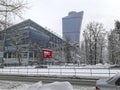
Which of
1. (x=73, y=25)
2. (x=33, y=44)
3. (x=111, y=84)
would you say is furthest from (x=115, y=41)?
(x=73, y=25)

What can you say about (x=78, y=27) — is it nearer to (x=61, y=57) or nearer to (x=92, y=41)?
(x=61, y=57)

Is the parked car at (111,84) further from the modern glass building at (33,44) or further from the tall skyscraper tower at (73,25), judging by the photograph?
the tall skyscraper tower at (73,25)

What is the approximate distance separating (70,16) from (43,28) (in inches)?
1229

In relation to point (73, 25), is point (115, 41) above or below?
below

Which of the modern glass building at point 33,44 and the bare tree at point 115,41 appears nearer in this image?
the bare tree at point 115,41

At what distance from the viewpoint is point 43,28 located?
142750 mm

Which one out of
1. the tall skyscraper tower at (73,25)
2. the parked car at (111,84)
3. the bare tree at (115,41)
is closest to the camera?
the parked car at (111,84)

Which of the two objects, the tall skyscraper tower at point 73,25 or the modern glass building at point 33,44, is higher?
the tall skyscraper tower at point 73,25

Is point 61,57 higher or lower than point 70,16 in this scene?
lower

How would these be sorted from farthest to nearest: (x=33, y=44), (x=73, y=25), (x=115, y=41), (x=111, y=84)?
1. (x=73, y=25)
2. (x=33, y=44)
3. (x=115, y=41)
4. (x=111, y=84)

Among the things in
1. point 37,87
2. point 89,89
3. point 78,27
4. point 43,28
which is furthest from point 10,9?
point 78,27

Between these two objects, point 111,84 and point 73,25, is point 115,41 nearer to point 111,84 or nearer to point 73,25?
point 111,84

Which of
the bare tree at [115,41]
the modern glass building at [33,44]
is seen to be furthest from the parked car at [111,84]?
the modern glass building at [33,44]

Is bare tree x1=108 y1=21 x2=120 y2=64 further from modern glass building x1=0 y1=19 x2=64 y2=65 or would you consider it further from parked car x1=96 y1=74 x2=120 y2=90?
parked car x1=96 y1=74 x2=120 y2=90
